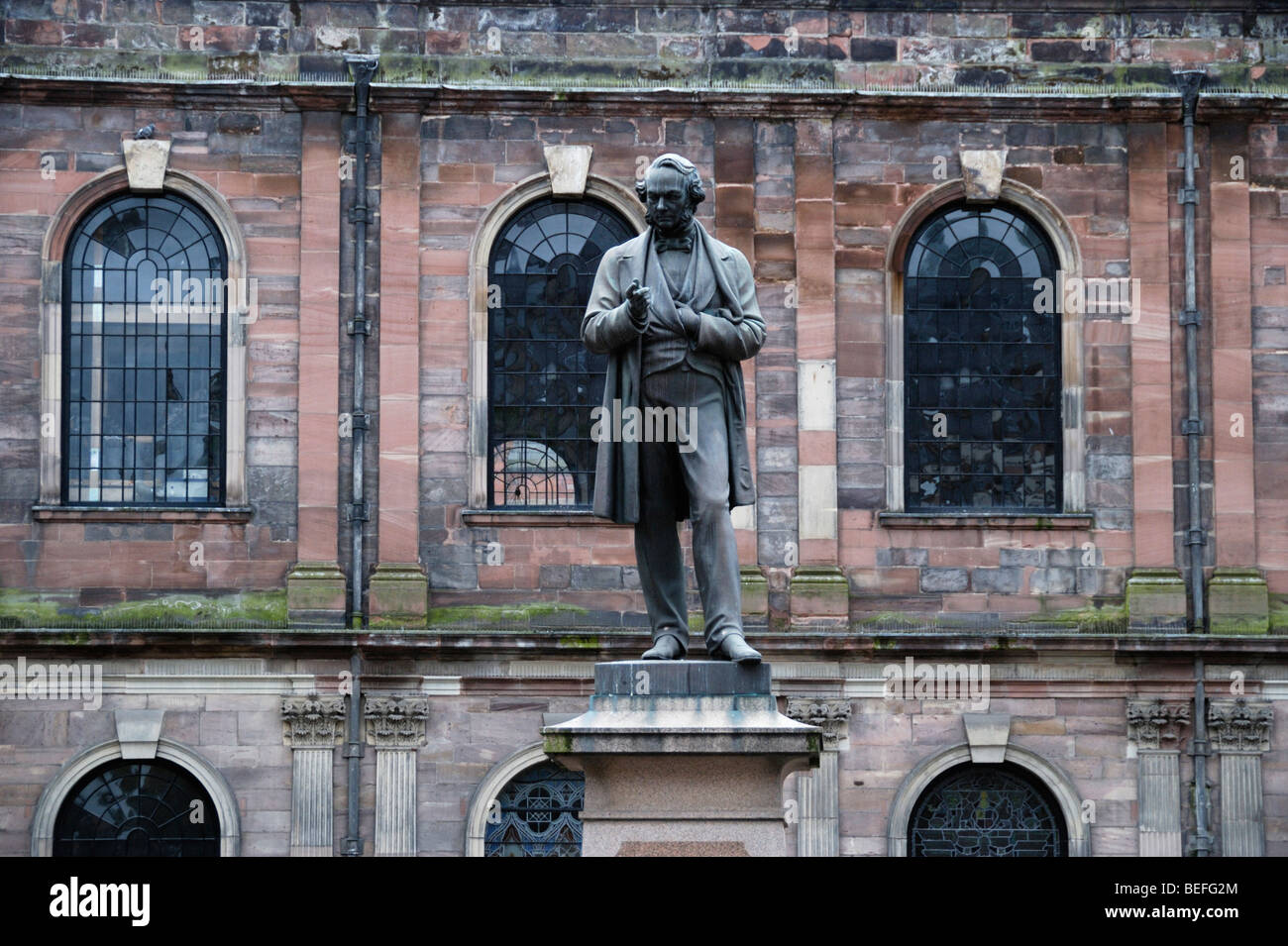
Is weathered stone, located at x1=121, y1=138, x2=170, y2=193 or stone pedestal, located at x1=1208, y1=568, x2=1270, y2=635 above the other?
weathered stone, located at x1=121, y1=138, x2=170, y2=193

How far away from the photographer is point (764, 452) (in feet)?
83.8

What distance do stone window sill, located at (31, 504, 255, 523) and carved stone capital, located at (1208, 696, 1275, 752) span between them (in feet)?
33.0

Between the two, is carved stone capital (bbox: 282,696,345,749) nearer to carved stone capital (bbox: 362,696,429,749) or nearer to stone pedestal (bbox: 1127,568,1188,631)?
carved stone capital (bbox: 362,696,429,749)

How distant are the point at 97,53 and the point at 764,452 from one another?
808cm

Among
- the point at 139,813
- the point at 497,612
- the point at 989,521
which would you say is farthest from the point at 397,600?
the point at 989,521

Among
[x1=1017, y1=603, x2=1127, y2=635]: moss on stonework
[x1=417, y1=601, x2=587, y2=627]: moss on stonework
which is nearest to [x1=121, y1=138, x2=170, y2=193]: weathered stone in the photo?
[x1=417, y1=601, x2=587, y2=627]: moss on stonework

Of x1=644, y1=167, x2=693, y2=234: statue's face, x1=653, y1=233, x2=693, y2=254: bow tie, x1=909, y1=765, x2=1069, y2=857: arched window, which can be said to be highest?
→ x1=644, y1=167, x2=693, y2=234: statue's face

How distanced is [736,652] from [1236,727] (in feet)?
47.6

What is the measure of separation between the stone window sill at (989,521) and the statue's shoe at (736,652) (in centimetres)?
1346

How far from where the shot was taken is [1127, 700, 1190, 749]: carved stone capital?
2519 centimetres

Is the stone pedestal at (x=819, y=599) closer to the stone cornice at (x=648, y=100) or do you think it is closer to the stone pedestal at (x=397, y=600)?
the stone pedestal at (x=397, y=600)

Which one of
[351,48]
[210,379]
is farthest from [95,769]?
[351,48]

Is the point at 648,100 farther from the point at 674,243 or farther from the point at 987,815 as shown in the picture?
the point at 674,243
